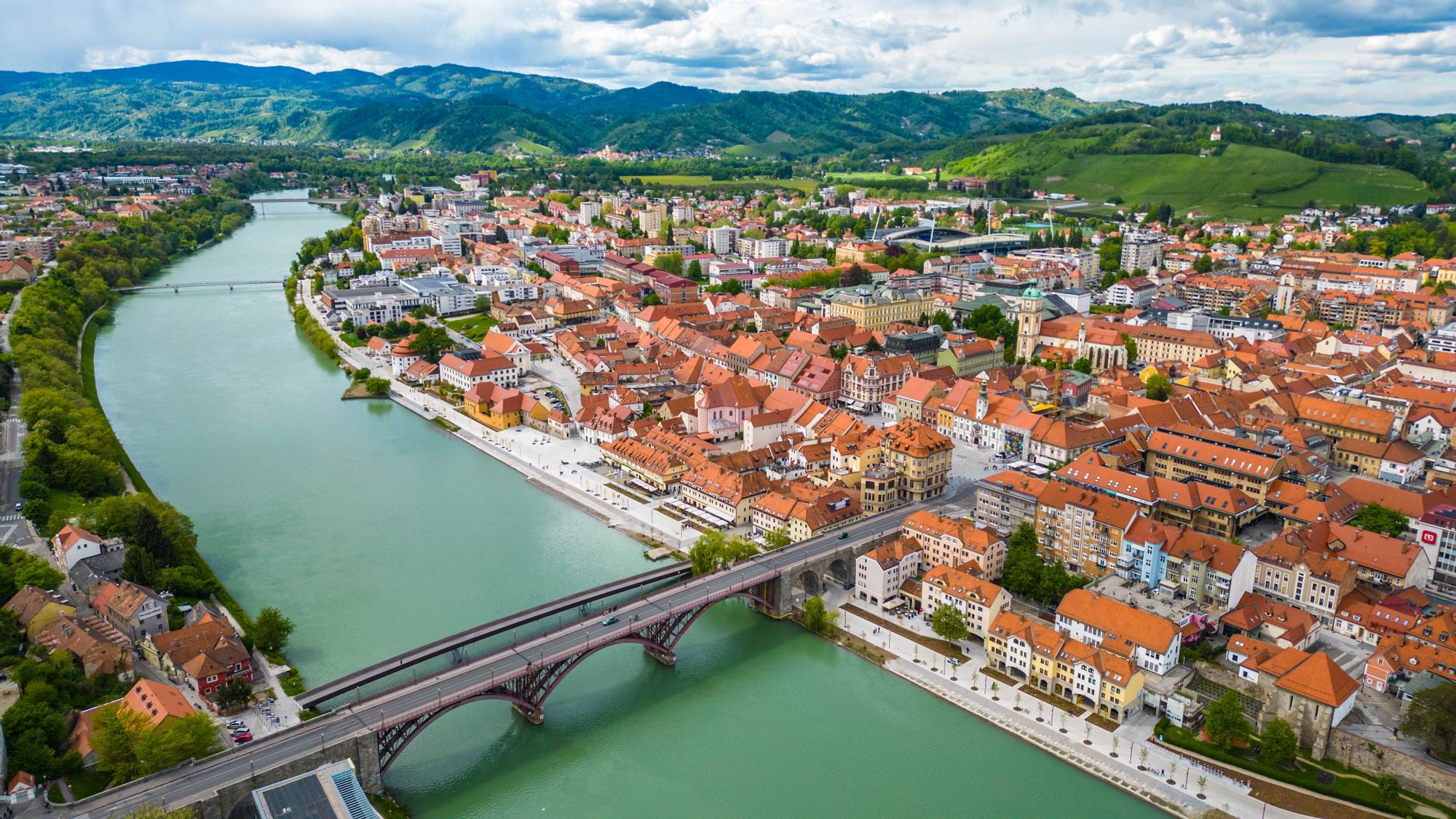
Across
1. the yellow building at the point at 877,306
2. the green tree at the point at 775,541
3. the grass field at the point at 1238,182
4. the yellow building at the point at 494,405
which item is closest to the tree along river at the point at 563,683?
the green tree at the point at 775,541

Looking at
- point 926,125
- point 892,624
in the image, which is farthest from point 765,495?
point 926,125

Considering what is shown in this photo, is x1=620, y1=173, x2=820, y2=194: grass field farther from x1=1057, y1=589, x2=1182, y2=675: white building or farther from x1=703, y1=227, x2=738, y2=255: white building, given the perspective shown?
x1=1057, y1=589, x2=1182, y2=675: white building

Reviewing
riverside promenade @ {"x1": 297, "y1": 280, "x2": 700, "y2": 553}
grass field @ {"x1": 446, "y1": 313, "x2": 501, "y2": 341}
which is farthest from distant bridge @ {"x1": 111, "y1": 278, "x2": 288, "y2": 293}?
riverside promenade @ {"x1": 297, "y1": 280, "x2": 700, "y2": 553}

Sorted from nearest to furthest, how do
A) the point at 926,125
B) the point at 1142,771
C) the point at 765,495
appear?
the point at 1142,771, the point at 765,495, the point at 926,125

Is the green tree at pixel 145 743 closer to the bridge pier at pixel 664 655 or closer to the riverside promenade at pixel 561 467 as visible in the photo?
the bridge pier at pixel 664 655

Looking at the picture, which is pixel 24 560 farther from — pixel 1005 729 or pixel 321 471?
pixel 1005 729

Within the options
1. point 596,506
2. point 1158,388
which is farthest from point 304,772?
point 1158,388

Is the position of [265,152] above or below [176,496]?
above
